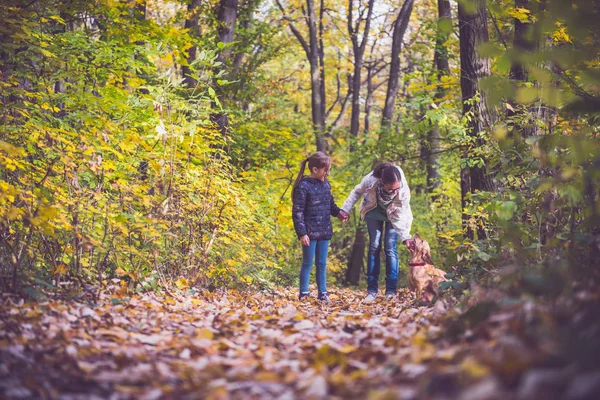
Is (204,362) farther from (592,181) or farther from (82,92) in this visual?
(82,92)

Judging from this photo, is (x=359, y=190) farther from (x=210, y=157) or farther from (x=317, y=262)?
(x=210, y=157)

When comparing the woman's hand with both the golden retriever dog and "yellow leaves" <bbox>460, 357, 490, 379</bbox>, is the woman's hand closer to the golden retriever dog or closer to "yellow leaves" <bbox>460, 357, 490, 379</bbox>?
the golden retriever dog

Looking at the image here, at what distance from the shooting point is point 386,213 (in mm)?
7891

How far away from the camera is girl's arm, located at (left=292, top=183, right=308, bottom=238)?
745 cm

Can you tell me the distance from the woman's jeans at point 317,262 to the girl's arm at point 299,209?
0.27 m

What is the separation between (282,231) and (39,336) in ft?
30.8

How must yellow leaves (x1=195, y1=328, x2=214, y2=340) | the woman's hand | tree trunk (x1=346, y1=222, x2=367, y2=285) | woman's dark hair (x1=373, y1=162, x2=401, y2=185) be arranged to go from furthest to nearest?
1. tree trunk (x1=346, y1=222, x2=367, y2=285)
2. the woman's hand
3. woman's dark hair (x1=373, y1=162, x2=401, y2=185)
4. yellow leaves (x1=195, y1=328, x2=214, y2=340)

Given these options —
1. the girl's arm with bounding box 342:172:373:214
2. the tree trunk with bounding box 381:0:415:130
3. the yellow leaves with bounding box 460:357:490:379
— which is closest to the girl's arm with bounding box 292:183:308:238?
the girl's arm with bounding box 342:172:373:214

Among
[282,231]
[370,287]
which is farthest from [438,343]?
[282,231]

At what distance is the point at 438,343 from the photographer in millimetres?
3084

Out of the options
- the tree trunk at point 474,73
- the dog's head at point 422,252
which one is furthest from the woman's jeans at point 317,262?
the tree trunk at point 474,73

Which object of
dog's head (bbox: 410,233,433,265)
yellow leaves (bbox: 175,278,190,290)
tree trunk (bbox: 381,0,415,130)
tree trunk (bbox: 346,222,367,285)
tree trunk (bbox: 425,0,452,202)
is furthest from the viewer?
tree trunk (bbox: 346,222,367,285)

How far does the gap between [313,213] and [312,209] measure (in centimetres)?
6

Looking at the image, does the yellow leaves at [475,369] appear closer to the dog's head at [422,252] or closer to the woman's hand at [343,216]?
the dog's head at [422,252]
